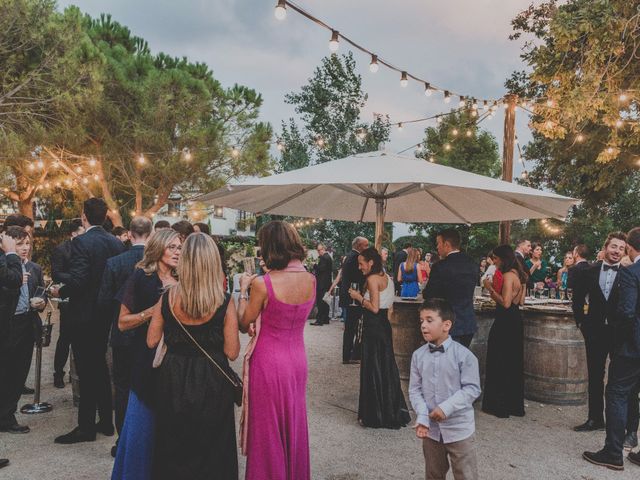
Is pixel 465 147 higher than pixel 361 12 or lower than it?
higher

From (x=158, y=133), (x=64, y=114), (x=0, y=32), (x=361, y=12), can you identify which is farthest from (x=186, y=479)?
(x=158, y=133)

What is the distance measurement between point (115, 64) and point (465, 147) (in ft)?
66.4

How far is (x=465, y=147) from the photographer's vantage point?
2875cm

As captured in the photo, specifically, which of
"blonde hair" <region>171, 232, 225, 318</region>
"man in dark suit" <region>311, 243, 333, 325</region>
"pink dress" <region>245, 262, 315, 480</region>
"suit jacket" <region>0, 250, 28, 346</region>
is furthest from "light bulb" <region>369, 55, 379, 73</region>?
"blonde hair" <region>171, 232, 225, 318</region>

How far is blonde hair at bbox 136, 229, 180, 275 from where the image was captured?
3.05 meters

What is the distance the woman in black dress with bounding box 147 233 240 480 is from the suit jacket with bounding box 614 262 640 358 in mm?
3087

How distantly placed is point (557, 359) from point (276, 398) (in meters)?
4.01

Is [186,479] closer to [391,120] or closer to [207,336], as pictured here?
[207,336]

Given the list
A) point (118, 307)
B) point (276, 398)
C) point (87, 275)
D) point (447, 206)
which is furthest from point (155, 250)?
point (447, 206)

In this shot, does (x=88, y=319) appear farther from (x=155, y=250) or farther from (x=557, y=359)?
(x=557, y=359)

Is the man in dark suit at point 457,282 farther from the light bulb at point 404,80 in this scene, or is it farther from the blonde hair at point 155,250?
the light bulb at point 404,80

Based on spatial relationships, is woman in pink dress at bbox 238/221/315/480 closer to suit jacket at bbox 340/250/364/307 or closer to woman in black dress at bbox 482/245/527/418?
woman in black dress at bbox 482/245/527/418

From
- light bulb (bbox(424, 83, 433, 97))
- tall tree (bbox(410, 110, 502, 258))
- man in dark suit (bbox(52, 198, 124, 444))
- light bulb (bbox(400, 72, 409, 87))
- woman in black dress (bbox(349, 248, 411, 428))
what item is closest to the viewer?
man in dark suit (bbox(52, 198, 124, 444))

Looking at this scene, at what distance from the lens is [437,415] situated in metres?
2.56
